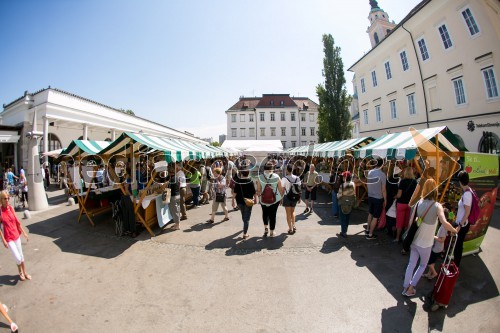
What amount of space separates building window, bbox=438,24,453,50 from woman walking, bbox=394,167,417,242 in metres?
14.8

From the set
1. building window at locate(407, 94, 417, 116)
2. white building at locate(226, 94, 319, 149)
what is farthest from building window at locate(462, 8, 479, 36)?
white building at locate(226, 94, 319, 149)

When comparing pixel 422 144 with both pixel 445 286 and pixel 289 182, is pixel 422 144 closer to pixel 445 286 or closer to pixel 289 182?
pixel 289 182

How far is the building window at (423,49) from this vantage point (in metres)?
16.5

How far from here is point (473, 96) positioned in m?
13.2

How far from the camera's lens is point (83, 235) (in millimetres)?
6797

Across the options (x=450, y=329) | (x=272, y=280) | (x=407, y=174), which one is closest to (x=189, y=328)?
(x=272, y=280)

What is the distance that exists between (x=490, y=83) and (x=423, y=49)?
597 centimetres

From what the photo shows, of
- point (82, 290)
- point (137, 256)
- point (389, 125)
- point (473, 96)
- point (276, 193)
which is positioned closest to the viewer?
point (82, 290)

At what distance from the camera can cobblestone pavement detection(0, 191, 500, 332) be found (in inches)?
125

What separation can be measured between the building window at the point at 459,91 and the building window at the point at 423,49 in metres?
3.27

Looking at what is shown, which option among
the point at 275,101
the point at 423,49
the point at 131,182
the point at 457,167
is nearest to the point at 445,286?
the point at 457,167

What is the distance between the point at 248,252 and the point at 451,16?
18.7m

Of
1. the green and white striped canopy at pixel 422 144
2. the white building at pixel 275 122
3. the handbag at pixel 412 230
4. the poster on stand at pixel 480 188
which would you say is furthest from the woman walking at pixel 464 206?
the white building at pixel 275 122

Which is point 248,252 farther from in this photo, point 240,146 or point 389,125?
point 389,125
